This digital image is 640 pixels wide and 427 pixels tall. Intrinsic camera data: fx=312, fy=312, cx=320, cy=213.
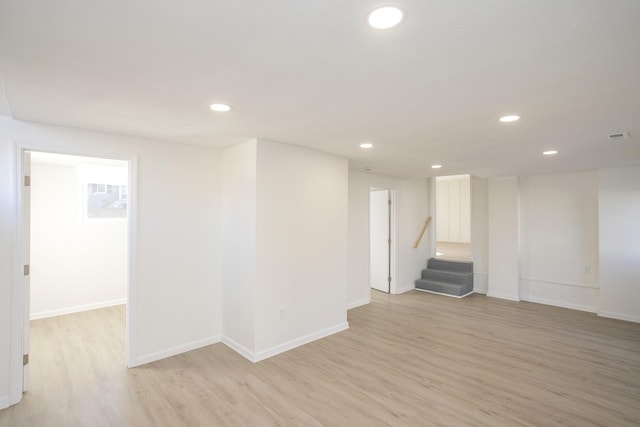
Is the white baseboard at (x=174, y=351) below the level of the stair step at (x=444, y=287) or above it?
below

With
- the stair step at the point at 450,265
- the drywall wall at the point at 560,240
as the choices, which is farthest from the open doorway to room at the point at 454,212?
the drywall wall at the point at 560,240

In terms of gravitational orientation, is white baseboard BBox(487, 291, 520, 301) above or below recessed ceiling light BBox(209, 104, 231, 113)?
below

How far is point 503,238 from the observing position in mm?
6125

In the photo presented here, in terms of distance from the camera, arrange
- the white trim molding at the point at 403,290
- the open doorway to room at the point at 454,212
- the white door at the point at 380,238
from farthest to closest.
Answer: the open doorway to room at the point at 454,212
the white door at the point at 380,238
the white trim molding at the point at 403,290

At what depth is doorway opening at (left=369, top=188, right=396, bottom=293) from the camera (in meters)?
6.39

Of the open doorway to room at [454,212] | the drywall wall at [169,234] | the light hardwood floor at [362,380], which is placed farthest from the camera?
the open doorway to room at [454,212]

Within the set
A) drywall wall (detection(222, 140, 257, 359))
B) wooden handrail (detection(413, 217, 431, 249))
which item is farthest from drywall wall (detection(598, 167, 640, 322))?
drywall wall (detection(222, 140, 257, 359))

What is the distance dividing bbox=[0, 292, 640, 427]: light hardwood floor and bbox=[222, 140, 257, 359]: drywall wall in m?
0.27

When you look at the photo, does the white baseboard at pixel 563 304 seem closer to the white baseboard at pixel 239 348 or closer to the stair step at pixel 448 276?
the stair step at pixel 448 276

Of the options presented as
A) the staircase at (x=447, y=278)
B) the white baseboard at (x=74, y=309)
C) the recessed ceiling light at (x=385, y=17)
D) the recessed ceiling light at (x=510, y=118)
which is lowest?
the white baseboard at (x=74, y=309)

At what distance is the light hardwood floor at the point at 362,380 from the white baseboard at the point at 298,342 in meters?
0.10

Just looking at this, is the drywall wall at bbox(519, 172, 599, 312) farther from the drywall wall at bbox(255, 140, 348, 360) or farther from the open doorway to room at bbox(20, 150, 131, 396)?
the open doorway to room at bbox(20, 150, 131, 396)

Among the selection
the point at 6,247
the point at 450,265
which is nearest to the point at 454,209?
the point at 450,265

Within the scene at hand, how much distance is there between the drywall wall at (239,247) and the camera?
11.2 ft
